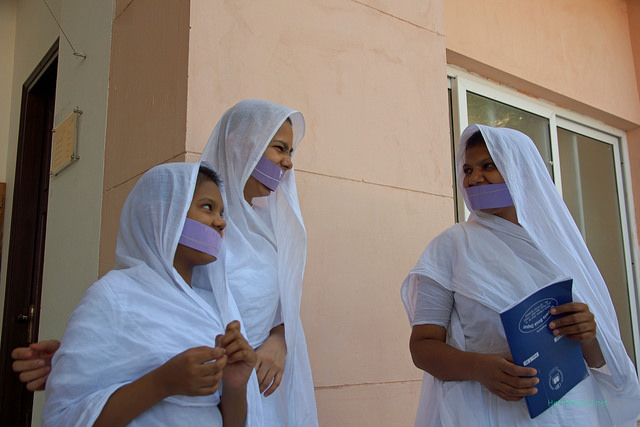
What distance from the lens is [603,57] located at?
5.25m

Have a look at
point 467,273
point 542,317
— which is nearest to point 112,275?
point 467,273

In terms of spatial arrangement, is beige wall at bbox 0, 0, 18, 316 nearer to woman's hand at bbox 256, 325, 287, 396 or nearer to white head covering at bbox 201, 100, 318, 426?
white head covering at bbox 201, 100, 318, 426

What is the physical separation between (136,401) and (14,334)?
357cm

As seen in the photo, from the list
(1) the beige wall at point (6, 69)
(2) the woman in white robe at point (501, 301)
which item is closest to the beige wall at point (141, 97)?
(2) the woman in white robe at point (501, 301)

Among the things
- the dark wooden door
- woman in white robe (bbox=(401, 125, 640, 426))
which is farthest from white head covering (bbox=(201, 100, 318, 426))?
the dark wooden door

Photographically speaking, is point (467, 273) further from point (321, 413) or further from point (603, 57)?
point (603, 57)

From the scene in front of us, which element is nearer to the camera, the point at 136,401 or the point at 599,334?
the point at 136,401

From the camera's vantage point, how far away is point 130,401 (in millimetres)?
1326

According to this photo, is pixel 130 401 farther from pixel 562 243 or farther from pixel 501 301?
pixel 562 243

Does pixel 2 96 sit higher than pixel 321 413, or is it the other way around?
pixel 2 96

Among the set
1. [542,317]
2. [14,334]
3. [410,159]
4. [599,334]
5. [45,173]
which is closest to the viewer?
[542,317]

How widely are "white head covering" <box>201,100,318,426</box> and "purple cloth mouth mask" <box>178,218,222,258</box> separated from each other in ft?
0.57

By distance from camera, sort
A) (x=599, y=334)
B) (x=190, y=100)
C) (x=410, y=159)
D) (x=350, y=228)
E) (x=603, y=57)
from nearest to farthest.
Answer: (x=599, y=334) → (x=190, y=100) → (x=350, y=228) → (x=410, y=159) → (x=603, y=57)

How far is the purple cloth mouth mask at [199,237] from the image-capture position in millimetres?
1596
